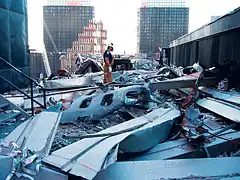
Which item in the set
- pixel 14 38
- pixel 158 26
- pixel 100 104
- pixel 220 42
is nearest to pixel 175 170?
pixel 100 104

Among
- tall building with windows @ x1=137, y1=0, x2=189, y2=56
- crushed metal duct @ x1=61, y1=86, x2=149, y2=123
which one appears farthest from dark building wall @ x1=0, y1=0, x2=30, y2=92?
tall building with windows @ x1=137, y1=0, x2=189, y2=56

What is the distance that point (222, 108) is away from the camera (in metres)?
5.84

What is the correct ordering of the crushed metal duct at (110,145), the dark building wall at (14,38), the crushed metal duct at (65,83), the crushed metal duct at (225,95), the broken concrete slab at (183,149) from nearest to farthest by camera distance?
the crushed metal duct at (110,145)
the broken concrete slab at (183,149)
the crushed metal duct at (225,95)
the dark building wall at (14,38)
the crushed metal duct at (65,83)

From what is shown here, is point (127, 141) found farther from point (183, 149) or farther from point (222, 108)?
point (222, 108)

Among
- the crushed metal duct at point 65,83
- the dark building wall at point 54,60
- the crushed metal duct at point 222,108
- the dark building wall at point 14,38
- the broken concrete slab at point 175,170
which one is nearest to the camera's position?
the broken concrete slab at point 175,170

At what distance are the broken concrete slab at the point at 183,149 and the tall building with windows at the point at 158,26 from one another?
85.9ft

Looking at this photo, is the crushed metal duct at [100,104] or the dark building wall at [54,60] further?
the dark building wall at [54,60]

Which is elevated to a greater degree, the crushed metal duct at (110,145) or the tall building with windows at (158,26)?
the tall building with windows at (158,26)

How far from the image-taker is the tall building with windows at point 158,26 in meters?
30.2

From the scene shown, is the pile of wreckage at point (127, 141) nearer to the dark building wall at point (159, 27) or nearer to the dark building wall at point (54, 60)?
the dark building wall at point (54, 60)

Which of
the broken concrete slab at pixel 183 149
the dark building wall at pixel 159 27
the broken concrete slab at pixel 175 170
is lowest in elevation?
the broken concrete slab at pixel 183 149

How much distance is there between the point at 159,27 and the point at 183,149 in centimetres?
2732

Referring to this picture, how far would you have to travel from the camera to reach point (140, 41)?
30.4 m

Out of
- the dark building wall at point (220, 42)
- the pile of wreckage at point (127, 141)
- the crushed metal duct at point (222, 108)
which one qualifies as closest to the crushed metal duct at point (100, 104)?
the pile of wreckage at point (127, 141)
